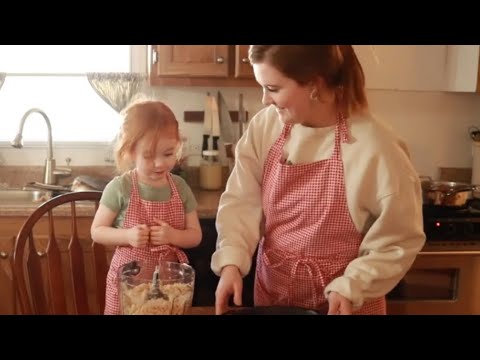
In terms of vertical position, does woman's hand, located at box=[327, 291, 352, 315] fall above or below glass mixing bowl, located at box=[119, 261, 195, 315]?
below

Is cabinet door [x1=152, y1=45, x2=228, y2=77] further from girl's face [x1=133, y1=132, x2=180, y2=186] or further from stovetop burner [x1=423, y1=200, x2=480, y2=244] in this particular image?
girl's face [x1=133, y1=132, x2=180, y2=186]

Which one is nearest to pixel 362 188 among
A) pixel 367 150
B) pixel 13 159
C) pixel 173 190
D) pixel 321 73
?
pixel 367 150

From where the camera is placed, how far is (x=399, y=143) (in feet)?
3.53

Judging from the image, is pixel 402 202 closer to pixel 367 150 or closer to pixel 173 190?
pixel 367 150

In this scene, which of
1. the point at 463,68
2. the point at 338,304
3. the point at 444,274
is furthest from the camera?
the point at 463,68

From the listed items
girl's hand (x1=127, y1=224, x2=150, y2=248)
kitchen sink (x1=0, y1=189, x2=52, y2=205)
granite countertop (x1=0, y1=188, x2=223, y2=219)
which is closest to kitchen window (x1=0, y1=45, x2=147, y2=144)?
kitchen sink (x1=0, y1=189, x2=52, y2=205)

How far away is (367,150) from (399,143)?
7cm

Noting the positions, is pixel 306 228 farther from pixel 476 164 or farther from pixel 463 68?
pixel 476 164

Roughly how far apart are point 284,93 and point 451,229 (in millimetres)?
1316

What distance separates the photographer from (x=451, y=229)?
82.8 inches

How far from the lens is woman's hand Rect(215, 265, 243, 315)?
3.22ft

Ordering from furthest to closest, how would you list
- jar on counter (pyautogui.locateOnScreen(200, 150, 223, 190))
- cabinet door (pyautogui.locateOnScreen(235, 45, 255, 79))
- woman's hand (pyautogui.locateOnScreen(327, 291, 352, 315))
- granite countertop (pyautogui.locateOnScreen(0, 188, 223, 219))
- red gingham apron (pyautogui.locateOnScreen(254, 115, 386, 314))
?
jar on counter (pyautogui.locateOnScreen(200, 150, 223, 190)), cabinet door (pyautogui.locateOnScreen(235, 45, 255, 79)), granite countertop (pyautogui.locateOnScreen(0, 188, 223, 219)), red gingham apron (pyautogui.locateOnScreen(254, 115, 386, 314)), woman's hand (pyautogui.locateOnScreen(327, 291, 352, 315))

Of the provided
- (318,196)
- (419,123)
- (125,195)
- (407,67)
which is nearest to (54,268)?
(125,195)
